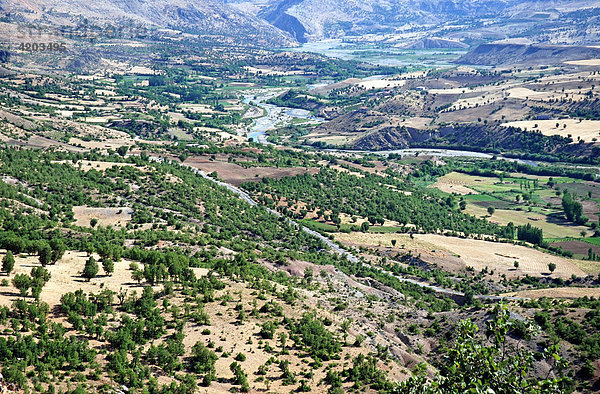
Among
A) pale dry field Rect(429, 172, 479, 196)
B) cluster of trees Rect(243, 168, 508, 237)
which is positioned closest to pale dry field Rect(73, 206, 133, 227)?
cluster of trees Rect(243, 168, 508, 237)

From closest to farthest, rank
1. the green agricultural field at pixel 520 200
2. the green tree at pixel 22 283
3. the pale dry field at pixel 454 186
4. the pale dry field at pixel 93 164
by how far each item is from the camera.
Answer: the green tree at pixel 22 283, the pale dry field at pixel 93 164, the green agricultural field at pixel 520 200, the pale dry field at pixel 454 186

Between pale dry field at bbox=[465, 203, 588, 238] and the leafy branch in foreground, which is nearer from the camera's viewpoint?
the leafy branch in foreground

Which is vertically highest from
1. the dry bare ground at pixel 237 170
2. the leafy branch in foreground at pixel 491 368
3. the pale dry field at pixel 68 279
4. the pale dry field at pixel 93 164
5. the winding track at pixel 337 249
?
the leafy branch in foreground at pixel 491 368

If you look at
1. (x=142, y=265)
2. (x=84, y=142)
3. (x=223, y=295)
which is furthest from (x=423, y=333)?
(x=84, y=142)

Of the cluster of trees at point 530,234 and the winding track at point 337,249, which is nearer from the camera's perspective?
the winding track at point 337,249

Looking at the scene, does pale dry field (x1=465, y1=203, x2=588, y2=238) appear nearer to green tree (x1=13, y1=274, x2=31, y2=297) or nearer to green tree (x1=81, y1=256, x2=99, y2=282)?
green tree (x1=81, y1=256, x2=99, y2=282)

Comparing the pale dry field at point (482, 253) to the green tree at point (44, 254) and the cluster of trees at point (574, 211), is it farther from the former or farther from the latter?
the green tree at point (44, 254)

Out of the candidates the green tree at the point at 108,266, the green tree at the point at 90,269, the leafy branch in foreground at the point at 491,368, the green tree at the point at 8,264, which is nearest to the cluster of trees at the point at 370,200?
the green tree at the point at 108,266

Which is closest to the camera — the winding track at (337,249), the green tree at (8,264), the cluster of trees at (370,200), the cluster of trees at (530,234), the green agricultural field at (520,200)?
the green tree at (8,264)

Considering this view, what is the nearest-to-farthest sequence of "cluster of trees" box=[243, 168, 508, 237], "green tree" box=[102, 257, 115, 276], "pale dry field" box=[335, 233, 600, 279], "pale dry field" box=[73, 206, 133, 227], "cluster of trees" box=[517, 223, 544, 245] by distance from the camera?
1. "green tree" box=[102, 257, 115, 276]
2. "pale dry field" box=[73, 206, 133, 227]
3. "pale dry field" box=[335, 233, 600, 279]
4. "cluster of trees" box=[517, 223, 544, 245]
5. "cluster of trees" box=[243, 168, 508, 237]
